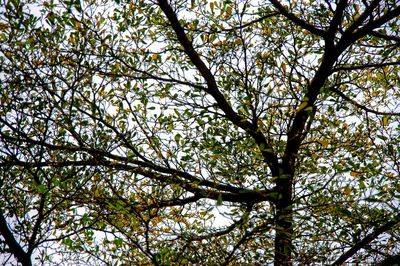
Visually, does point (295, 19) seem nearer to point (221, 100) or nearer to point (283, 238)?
point (221, 100)

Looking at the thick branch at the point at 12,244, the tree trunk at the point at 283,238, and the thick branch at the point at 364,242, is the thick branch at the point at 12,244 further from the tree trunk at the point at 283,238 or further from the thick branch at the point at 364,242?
the thick branch at the point at 364,242

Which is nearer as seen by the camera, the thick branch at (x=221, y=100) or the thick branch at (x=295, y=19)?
the thick branch at (x=295, y=19)

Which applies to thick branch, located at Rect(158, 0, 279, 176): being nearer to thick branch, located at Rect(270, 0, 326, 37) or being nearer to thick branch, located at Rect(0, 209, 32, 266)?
thick branch, located at Rect(270, 0, 326, 37)

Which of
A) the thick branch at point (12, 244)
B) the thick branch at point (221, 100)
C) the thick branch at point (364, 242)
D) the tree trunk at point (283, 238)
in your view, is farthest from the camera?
the thick branch at point (221, 100)

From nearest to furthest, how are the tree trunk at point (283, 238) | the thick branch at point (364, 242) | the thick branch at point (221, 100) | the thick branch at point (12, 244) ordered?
the thick branch at point (12, 244) → the tree trunk at point (283, 238) → the thick branch at point (364, 242) → the thick branch at point (221, 100)

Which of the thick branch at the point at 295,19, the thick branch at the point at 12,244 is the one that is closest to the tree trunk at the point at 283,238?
the thick branch at the point at 295,19

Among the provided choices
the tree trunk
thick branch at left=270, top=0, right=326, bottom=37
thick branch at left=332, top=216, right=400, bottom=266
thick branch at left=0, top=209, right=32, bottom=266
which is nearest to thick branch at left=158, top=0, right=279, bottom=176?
the tree trunk

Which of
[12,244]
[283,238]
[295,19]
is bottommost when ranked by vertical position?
[12,244]

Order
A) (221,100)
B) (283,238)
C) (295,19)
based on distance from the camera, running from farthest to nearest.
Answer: (221,100) → (295,19) → (283,238)

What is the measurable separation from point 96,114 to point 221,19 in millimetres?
2922

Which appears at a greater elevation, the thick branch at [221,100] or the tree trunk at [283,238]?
the thick branch at [221,100]

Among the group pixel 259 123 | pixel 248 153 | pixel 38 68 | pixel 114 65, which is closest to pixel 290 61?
pixel 259 123

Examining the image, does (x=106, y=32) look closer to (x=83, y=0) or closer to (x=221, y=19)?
(x=83, y=0)

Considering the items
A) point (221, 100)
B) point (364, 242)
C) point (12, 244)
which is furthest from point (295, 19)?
point (12, 244)
